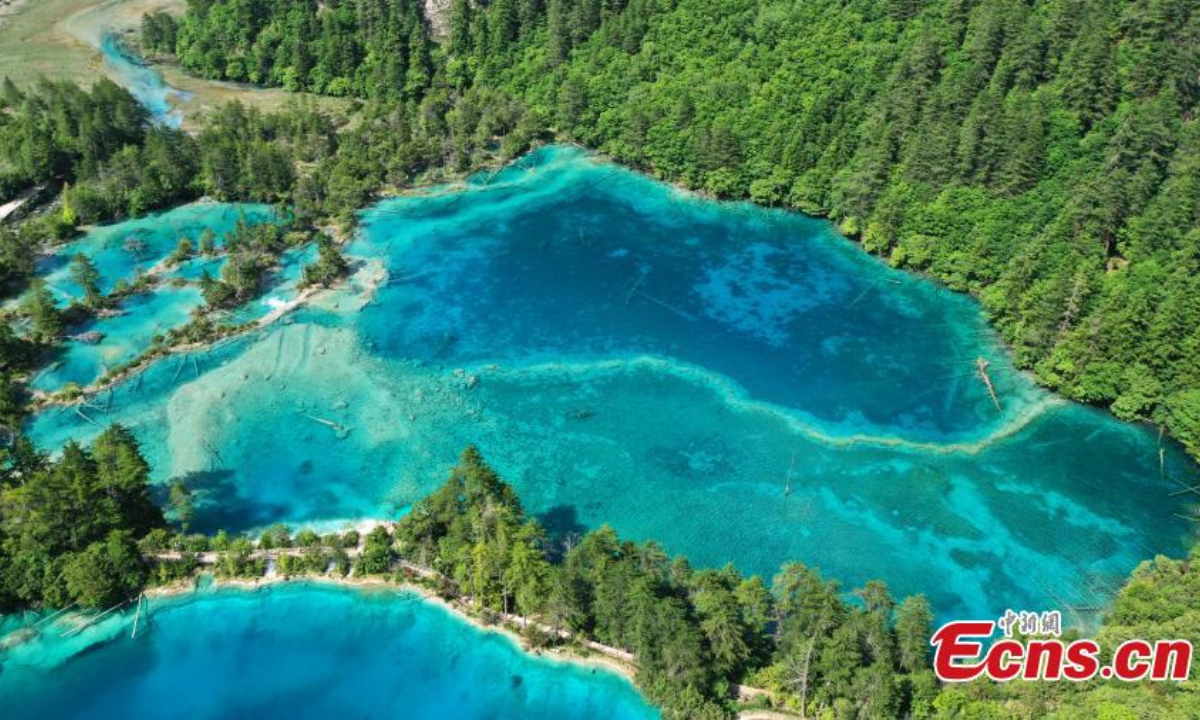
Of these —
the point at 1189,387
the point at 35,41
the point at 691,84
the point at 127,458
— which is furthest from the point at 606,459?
the point at 35,41

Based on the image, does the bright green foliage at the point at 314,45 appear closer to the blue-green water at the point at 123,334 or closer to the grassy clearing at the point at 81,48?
the grassy clearing at the point at 81,48

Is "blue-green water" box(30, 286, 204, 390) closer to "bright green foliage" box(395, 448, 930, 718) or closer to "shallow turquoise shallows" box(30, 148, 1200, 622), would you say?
"shallow turquoise shallows" box(30, 148, 1200, 622)

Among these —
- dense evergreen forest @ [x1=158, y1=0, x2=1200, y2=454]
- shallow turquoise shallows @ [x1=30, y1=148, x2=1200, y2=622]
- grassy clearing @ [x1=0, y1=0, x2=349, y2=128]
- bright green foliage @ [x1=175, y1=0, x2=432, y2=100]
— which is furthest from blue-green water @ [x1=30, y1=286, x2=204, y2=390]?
Result: bright green foliage @ [x1=175, y1=0, x2=432, y2=100]

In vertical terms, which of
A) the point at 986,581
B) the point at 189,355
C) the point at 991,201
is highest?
the point at 991,201

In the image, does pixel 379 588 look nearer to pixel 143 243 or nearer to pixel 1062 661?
pixel 1062 661

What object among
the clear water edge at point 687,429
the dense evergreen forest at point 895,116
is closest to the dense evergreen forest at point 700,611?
the clear water edge at point 687,429

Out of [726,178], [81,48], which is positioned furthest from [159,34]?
[726,178]

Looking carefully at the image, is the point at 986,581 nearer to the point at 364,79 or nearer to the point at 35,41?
the point at 364,79
